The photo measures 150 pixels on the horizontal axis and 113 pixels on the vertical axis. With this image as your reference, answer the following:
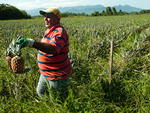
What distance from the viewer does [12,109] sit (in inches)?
95.3

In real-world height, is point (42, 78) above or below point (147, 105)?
above

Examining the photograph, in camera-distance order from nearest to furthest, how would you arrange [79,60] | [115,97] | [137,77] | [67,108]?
1. [67,108]
2. [115,97]
3. [137,77]
4. [79,60]

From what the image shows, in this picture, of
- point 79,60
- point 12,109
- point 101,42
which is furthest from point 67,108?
point 101,42

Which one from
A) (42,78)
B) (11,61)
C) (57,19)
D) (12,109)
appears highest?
(57,19)

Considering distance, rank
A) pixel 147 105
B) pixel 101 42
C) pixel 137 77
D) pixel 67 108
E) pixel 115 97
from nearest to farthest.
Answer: pixel 67 108, pixel 147 105, pixel 115 97, pixel 137 77, pixel 101 42

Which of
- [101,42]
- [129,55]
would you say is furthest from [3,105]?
[101,42]

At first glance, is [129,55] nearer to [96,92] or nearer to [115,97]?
[115,97]

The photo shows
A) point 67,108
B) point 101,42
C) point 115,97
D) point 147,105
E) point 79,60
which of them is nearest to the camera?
point 67,108

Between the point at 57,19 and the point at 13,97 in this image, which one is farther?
the point at 13,97

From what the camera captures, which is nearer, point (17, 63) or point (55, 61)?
point (17, 63)

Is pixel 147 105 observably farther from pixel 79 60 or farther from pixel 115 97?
pixel 79 60

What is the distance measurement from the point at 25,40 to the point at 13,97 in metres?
1.27

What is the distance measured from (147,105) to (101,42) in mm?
2426

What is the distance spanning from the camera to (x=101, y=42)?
4.56 metres
